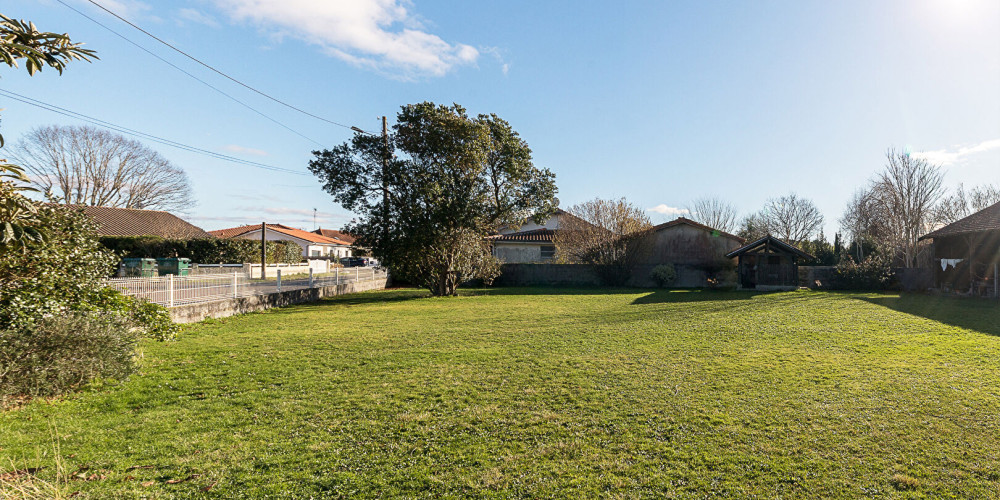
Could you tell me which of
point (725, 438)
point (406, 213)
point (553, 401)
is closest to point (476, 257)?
point (406, 213)

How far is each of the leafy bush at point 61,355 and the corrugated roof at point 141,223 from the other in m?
32.6

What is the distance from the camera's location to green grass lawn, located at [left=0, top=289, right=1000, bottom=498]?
3.38 metres

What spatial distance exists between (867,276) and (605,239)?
1197 centimetres

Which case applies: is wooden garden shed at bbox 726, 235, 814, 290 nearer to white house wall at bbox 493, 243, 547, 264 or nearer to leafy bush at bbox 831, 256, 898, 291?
leafy bush at bbox 831, 256, 898, 291

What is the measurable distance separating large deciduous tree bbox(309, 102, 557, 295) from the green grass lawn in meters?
9.84

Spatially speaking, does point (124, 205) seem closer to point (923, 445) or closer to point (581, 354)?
point (581, 354)

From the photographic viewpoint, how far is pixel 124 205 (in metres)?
37.0

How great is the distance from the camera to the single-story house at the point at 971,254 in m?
17.8

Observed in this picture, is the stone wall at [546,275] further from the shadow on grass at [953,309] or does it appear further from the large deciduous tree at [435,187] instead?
the shadow on grass at [953,309]

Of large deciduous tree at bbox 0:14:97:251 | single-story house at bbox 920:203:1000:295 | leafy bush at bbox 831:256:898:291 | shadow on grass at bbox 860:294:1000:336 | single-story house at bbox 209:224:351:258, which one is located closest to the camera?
large deciduous tree at bbox 0:14:97:251

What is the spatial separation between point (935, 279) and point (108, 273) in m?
28.4

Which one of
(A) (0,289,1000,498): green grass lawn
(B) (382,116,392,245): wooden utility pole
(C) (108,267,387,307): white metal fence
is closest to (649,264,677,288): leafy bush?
(B) (382,116,392,245): wooden utility pole

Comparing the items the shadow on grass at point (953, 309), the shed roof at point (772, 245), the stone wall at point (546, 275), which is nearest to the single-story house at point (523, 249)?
the stone wall at point (546, 275)

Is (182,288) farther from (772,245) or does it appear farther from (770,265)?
(772,245)
